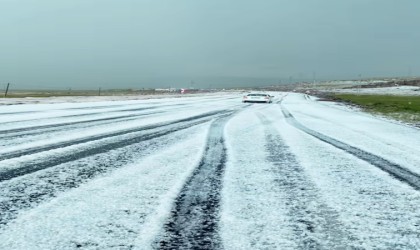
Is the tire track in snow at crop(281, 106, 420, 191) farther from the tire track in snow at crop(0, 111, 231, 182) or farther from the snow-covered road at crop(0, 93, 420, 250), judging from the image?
the tire track in snow at crop(0, 111, 231, 182)

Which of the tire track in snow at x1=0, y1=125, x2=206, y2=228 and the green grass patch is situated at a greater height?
the tire track in snow at x1=0, y1=125, x2=206, y2=228

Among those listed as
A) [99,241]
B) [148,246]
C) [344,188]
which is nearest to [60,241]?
[99,241]

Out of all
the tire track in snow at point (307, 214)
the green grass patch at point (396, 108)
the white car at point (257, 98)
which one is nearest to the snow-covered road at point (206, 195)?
the tire track in snow at point (307, 214)

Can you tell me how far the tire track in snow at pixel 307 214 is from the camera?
3.17 metres

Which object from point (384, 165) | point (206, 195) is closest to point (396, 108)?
point (384, 165)

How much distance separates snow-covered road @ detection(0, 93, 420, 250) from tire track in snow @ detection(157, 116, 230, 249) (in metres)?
0.01

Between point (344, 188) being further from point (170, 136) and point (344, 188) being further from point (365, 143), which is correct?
point (170, 136)

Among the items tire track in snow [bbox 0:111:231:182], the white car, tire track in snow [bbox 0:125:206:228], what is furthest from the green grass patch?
tire track in snow [bbox 0:125:206:228]

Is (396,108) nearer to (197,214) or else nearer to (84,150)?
(84,150)

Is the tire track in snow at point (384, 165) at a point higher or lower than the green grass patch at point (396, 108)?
higher

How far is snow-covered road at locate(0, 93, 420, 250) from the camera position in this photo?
3209 mm

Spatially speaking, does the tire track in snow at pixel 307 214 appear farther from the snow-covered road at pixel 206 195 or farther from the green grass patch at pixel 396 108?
the green grass patch at pixel 396 108

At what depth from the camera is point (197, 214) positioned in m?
3.80

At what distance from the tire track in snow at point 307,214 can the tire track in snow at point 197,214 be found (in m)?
0.71
